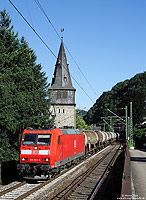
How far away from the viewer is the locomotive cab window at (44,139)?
1595cm

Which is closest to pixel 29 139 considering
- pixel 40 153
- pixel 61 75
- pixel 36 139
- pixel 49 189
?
pixel 36 139

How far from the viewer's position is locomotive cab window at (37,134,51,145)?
1595 cm

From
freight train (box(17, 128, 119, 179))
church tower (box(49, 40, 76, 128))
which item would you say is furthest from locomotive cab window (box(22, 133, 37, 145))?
church tower (box(49, 40, 76, 128))

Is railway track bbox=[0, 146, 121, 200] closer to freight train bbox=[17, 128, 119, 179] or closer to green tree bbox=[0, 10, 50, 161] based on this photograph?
freight train bbox=[17, 128, 119, 179]

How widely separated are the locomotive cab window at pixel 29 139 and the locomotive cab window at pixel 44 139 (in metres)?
0.30

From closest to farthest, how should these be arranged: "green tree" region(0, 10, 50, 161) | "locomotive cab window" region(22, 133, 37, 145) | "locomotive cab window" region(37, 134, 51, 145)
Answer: "locomotive cab window" region(37, 134, 51, 145) → "locomotive cab window" region(22, 133, 37, 145) → "green tree" region(0, 10, 50, 161)

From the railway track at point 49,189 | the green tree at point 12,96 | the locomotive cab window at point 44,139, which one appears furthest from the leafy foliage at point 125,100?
the railway track at point 49,189

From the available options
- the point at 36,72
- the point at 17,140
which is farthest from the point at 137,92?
the point at 17,140

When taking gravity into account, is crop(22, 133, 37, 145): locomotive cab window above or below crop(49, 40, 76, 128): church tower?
below

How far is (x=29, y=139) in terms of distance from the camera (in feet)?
53.3

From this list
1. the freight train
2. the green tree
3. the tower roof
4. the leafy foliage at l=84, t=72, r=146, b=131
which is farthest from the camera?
the leafy foliage at l=84, t=72, r=146, b=131

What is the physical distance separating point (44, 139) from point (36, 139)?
47 centimetres

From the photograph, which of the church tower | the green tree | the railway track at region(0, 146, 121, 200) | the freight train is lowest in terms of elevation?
the railway track at region(0, 146, 121, 200)

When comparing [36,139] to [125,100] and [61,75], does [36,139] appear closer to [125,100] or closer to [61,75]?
[61,75]
